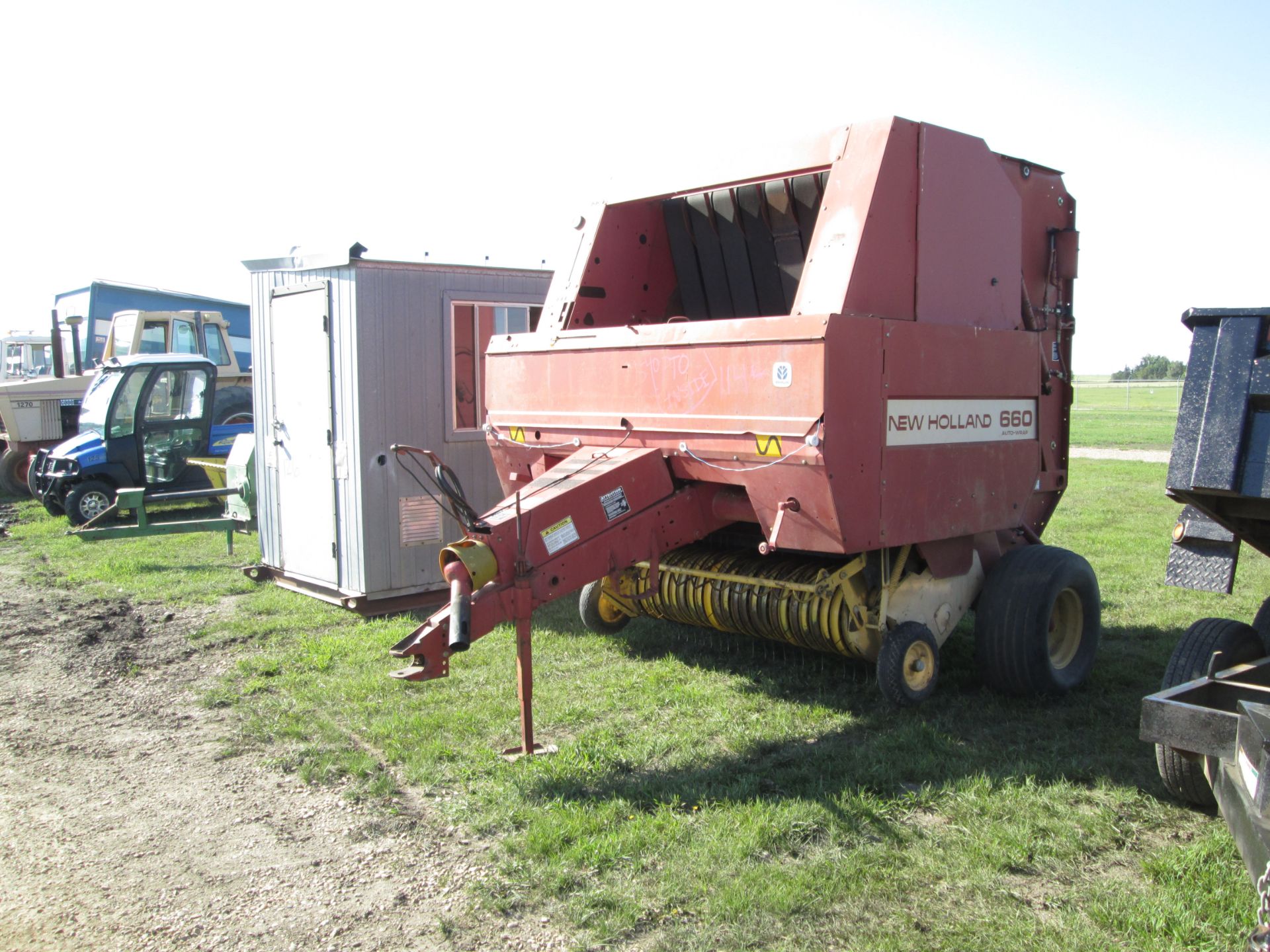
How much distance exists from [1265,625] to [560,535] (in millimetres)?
3089

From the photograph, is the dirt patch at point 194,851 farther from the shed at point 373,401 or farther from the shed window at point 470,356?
the shed window at point 470,356

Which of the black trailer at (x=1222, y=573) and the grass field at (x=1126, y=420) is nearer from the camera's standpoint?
the black trailer at (x=1222, y=573)

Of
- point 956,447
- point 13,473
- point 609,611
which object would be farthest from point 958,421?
point 13,473

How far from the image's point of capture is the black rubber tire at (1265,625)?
4.41m

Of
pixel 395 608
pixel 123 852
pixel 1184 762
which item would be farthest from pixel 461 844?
pixel 395 608

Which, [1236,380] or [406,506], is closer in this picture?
[1236,380]

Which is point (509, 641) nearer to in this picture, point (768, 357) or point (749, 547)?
point (749, 547)

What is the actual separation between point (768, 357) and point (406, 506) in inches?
157

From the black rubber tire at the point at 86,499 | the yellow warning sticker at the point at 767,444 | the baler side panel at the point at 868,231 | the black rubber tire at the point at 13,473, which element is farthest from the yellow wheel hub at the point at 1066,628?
the black rubber tire at the point at 13,473

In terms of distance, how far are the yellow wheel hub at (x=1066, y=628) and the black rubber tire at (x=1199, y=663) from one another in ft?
4.80

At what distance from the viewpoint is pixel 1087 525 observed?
1157 centimetres

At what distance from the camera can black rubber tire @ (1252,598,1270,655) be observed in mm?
4414

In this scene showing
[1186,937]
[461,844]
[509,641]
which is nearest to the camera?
[1186,937]

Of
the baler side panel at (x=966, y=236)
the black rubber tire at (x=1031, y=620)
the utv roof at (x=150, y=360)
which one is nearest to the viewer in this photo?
the baler side panel at (x=966, y=236)
